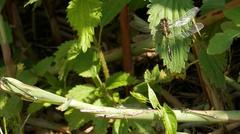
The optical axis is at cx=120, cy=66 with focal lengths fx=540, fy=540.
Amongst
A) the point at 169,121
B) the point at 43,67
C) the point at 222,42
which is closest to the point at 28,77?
the point at 43,67

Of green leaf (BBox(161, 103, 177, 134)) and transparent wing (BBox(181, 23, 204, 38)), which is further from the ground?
transparent wing (BBox(181, 23, 204, 38))

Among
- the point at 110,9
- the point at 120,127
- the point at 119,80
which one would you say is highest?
the point at 110,9

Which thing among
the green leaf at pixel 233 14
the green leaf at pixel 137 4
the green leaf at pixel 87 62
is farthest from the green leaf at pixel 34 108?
the green leaf at pixel 233 14

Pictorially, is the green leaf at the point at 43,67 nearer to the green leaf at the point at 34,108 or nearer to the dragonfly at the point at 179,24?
the green leaf at the point at 34,108

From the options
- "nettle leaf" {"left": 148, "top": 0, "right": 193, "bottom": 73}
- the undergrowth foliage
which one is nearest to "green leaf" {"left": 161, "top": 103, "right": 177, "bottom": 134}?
the undergrowth foliage

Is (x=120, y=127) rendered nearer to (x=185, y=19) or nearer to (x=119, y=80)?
(x=119, y=80)

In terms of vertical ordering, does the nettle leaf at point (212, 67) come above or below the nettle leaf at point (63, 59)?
below

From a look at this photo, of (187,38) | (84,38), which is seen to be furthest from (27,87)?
(187,38)

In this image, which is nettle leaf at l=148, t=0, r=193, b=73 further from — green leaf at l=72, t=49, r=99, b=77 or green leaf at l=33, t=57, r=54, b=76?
green leaf at l=33, t=57, r=54, b=76
